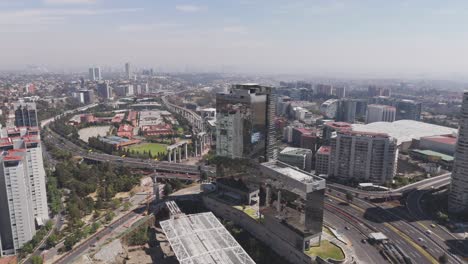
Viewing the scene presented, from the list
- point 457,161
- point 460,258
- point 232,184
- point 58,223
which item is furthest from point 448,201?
point 58,223

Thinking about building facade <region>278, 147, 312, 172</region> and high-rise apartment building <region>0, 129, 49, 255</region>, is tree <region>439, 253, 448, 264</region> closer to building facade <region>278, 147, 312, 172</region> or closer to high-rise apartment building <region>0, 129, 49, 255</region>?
building facade <region>278, 147, 312, 172</region>

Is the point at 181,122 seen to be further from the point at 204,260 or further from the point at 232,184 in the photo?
the point at 204,260

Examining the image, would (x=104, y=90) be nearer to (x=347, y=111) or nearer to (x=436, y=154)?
(x=347, y=111)

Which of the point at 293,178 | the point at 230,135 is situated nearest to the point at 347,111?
the point at 230,135

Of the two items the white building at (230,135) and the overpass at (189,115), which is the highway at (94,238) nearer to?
the white building at (230,135)

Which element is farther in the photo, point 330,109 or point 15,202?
point 330,109

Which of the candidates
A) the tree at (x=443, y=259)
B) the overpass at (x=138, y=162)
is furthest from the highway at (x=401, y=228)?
the overpass at (x=138, y=162)
